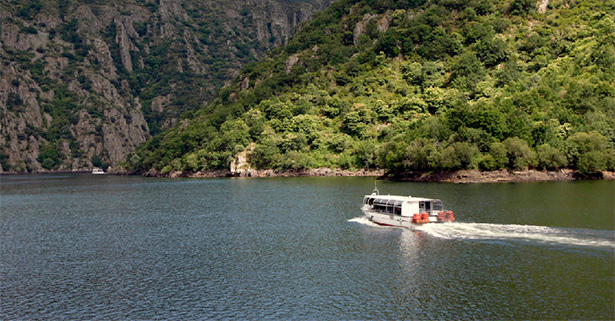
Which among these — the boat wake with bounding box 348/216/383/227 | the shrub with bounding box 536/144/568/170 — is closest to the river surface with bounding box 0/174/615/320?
the boat wake with bounding box 348/216/383/227

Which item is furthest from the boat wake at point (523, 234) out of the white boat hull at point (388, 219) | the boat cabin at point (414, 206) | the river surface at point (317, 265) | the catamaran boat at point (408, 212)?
the boat cabin at point (414, 206)

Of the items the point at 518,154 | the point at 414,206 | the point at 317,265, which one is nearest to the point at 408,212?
the point at 414,206

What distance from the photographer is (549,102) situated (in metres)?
172

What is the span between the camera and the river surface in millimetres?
40031

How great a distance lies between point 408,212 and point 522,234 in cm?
1747

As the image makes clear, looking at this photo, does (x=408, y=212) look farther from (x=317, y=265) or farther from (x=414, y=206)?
(x=317, y=265)

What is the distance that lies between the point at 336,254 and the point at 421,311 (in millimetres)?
19809

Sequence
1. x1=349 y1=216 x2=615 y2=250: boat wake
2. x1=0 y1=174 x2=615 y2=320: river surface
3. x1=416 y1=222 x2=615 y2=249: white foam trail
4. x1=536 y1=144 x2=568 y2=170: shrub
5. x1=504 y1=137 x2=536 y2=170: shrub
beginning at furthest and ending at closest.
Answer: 1. x1=536 y1=144 x2=568 y2=170: shrub
2. x1=504 y1=137 x2=536 y2=170: shrub
3. x1=416 y1=222 x2=615 y2=249: white foam trail
4. x1=349 y1=216 x2=615 y2=250: boat wake
5. x1=0 y1=174 x2=615 y2=320: river surface

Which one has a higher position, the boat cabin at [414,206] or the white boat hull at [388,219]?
the boat cabin at [414,206]

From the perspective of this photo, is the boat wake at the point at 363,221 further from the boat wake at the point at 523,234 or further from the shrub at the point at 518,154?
the shrub at the point at 518,154

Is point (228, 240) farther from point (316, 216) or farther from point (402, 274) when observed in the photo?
point (402, 274)

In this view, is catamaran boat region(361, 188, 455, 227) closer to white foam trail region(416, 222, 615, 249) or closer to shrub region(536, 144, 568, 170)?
white foam trail region(416, 222, 615, 249)

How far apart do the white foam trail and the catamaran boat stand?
71.2 inches

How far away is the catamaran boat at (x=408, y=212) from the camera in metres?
72.4
